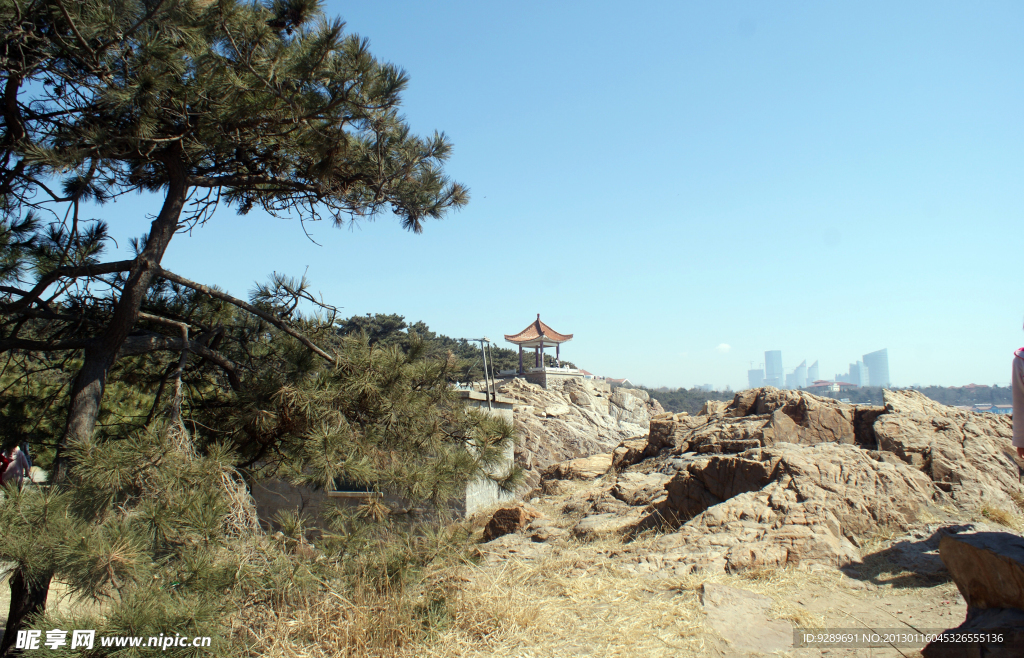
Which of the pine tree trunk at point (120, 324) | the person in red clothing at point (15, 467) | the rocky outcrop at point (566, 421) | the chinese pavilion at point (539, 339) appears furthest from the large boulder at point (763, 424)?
the chinese pavilion at point (539, 339)

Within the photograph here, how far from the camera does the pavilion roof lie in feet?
99.0

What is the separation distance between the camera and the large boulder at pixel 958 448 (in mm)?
6027

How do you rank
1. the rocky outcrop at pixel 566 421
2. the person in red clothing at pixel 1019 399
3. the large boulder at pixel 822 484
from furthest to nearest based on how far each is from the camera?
the rocky outcrop at pixel 566 421 < the large boulder at pixel 822 484 < the person in red clothing at pixel 1019 399

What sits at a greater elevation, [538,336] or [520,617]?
[538,336]

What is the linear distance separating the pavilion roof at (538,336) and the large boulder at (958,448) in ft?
72.7

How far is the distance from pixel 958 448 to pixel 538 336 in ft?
78.4

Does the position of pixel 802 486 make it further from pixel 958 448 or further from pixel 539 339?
pixel 539 339

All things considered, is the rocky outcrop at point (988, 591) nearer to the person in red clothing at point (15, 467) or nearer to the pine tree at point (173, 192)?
the pine tree at point (173, 192)

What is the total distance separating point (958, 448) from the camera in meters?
6.75

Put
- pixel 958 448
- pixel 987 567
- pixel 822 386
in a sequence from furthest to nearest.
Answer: pixel 822 386, pixel 958 448, pixel 987 567

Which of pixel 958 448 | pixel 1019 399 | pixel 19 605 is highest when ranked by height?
pixel 1019 399

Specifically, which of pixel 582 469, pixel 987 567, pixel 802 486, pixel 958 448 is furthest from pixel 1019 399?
pixel 582 469

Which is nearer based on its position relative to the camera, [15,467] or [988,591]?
[988,591]

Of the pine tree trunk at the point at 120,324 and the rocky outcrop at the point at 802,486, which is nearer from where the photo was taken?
the pine tree trunk at the point at 120,324
